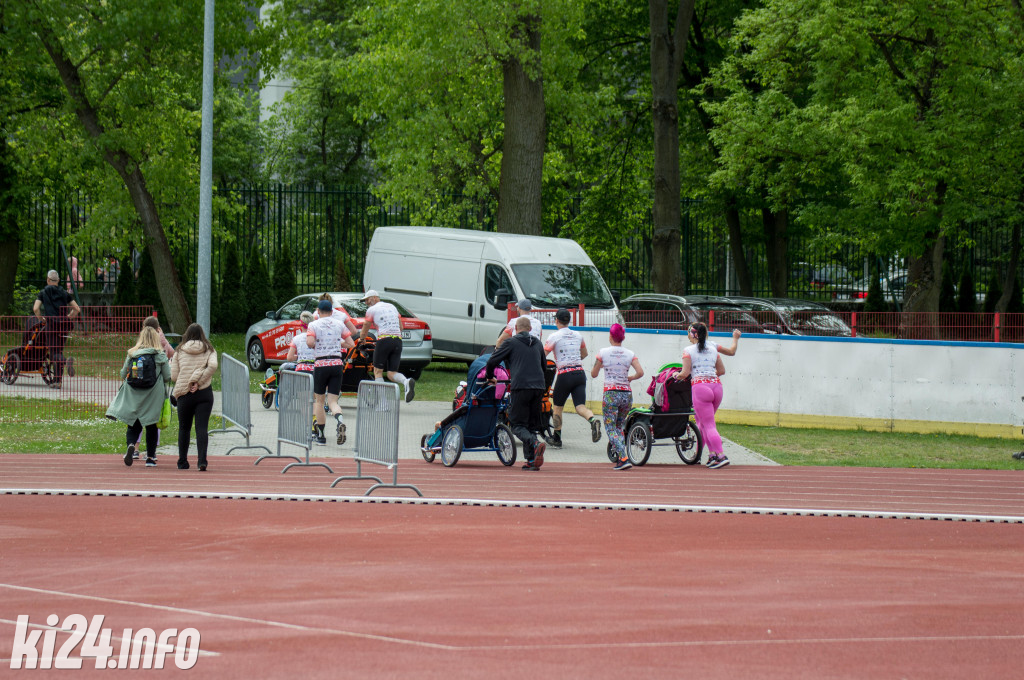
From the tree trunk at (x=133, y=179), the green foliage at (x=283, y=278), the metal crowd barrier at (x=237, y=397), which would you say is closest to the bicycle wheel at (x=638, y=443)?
the metal crowd barrier at (x=237, y=397)

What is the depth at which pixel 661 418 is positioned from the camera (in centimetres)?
1425

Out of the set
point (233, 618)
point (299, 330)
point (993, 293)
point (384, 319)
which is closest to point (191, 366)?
point (384, 319)

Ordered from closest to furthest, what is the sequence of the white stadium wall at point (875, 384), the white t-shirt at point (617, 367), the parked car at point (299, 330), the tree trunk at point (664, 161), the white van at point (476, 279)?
1. the white t-shirt at point (617, 367)
2. the white stadium wall at point (875, 384)
3. the parked car at point (299, 330)
4. the white van at point (476, 279)
5. the tree trunk at point (664, 161)

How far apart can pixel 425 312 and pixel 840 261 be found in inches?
659

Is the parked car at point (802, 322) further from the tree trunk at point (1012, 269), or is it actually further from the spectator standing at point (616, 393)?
the tree trunk at point (1012, 269)

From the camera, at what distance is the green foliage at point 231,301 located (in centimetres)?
3466

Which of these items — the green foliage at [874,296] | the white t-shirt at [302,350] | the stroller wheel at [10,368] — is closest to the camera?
the white t-shirt at [302,350]

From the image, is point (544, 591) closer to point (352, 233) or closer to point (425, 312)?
point (425, 312)

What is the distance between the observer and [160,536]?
9.61 m

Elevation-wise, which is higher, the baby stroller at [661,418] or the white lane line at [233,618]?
the baby stroller at [661,418]

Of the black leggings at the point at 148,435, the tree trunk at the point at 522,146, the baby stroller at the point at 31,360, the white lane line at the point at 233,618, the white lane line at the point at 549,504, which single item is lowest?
the white lane line at the point at 549,504

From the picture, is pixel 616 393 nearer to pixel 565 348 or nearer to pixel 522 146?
pixel 565 348

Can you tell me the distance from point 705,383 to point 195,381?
5.69 m

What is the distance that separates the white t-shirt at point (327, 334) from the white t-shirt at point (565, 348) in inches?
105
